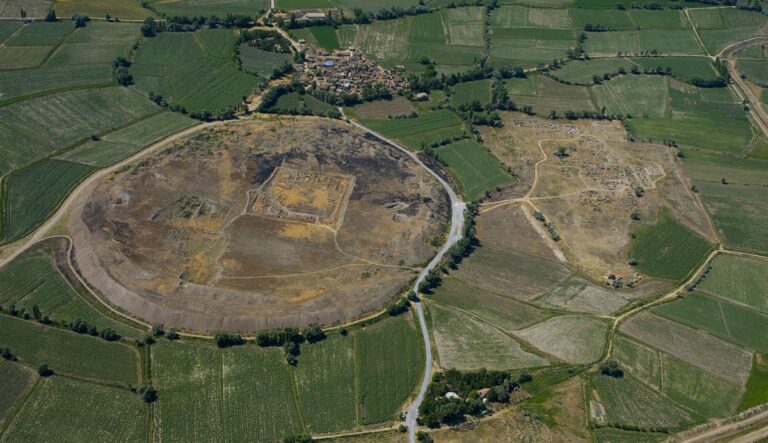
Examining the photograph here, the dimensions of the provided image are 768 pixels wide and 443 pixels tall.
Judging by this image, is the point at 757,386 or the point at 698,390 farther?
the point at 757,386

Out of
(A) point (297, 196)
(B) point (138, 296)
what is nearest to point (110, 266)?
(B) point (138, 296)

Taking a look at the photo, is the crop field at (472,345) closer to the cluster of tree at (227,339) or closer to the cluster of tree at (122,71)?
the cluster of tree at (227,339)

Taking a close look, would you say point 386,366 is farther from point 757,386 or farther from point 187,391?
point 757,386

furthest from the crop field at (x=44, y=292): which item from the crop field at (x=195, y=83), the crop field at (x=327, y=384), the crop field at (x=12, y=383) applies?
the crop field at (x=195, y=83)

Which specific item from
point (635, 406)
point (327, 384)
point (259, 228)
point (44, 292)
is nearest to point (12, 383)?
point (44, 292)

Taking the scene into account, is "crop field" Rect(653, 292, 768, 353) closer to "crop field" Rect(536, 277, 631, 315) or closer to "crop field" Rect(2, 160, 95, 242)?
"crop field" Rect(536, 277, 631, 315)
